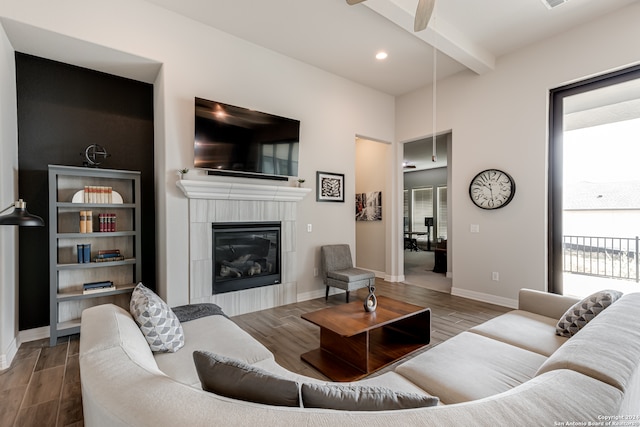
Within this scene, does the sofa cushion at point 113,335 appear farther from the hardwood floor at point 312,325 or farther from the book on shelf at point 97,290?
the book on shelf at point 97,290

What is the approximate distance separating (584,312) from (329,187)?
3.30m

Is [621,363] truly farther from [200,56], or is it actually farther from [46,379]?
[200,56]

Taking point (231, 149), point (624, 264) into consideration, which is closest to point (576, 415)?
point (231, 149)

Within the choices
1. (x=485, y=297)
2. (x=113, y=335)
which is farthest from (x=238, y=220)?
(x=485, y=297)

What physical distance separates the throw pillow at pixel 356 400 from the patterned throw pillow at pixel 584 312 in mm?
1732

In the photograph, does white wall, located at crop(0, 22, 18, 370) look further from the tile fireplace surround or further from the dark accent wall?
the tile fireplace surround

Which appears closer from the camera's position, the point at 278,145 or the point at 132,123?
the point at 132,123

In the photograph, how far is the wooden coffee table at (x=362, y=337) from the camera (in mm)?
2334

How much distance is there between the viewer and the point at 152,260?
12.1 feet

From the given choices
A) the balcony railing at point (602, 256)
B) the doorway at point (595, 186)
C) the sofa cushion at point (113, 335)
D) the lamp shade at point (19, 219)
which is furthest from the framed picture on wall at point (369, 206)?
the lamp shade at point (19, 219)

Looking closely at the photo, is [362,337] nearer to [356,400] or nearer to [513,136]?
[356,400]

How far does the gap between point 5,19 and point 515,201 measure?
578cm

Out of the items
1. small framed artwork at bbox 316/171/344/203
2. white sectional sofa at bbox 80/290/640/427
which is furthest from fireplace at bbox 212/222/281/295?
white sectional sofa at bbox 80/290/640/427

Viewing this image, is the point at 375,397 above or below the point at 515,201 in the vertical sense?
below
